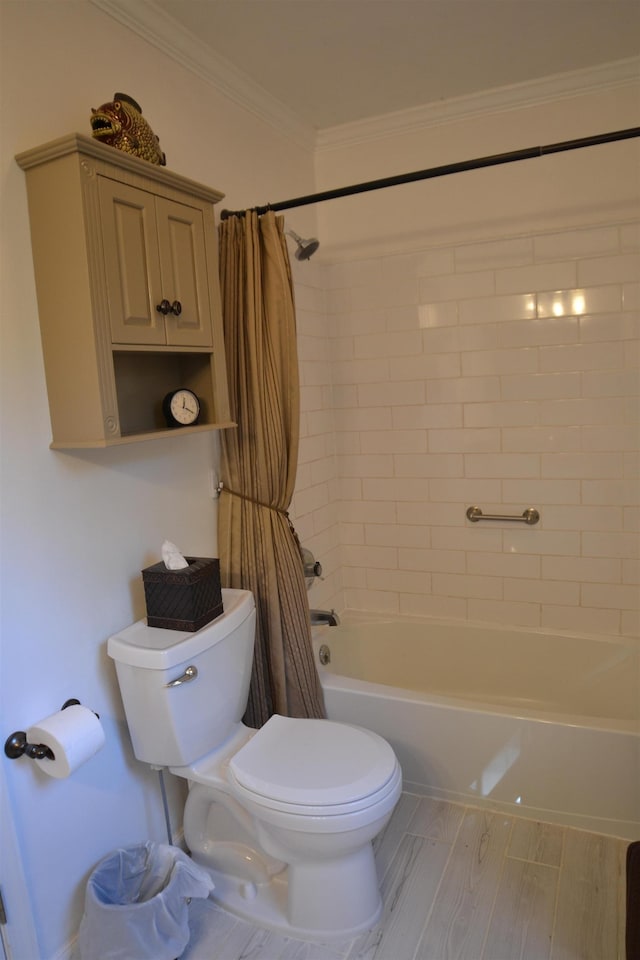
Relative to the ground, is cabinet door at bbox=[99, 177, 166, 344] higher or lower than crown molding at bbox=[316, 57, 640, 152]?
lower

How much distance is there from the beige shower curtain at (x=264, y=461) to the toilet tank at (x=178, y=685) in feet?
0.96

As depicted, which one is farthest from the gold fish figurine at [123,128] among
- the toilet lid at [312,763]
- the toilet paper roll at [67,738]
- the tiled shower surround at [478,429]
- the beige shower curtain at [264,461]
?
the toilet lid at [312,763]

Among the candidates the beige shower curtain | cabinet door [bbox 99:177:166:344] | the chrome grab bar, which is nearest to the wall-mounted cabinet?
cabinet door [bbox 99:177:166:344]

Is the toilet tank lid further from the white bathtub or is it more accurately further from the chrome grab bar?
the chrome grab bar

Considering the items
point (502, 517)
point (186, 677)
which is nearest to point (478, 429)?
point (502, 517)

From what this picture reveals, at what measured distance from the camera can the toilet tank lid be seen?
5.43ft

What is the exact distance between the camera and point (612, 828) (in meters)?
2.04

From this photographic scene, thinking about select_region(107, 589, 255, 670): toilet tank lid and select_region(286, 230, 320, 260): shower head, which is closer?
select_region(107, 589, 255, 670): toilet tank lid

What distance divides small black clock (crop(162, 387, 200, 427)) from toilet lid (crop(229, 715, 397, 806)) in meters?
0.92

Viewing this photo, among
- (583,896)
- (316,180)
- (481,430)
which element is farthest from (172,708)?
(316,180)

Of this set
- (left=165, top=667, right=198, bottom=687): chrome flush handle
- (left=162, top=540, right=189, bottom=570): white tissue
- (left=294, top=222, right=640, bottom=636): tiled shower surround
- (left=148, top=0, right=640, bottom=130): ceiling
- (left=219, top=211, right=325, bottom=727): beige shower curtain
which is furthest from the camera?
(left=294, top=222, right=640, bottom=636): tiled shower surround

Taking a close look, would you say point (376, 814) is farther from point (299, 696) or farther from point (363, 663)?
point (363, 663)

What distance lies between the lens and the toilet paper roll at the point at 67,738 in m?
1.49

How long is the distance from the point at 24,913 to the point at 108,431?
1177 millimetres
